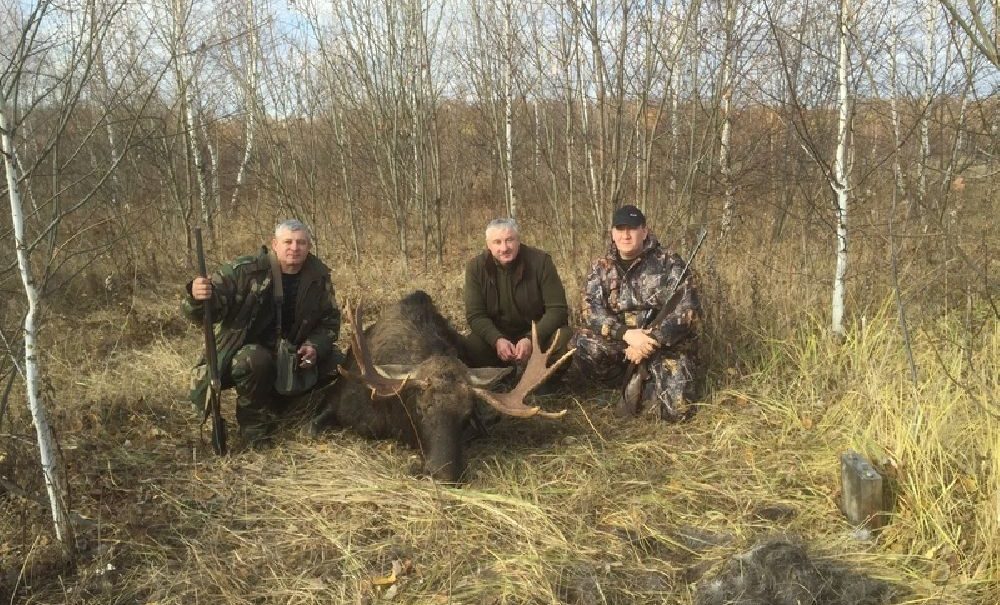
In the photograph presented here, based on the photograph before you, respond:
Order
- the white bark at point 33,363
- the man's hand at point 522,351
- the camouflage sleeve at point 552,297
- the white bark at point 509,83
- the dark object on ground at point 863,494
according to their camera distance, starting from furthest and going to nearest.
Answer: the white bark at point 509,83
the camouflage sleeve at point 552,297
the man's hand at point 522,351
the dark object on ground at point 863,494
the white bark at point 33,363

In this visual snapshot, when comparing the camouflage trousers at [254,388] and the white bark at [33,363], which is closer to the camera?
the white bark at [33,363]

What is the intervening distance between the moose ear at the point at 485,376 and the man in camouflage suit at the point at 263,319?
3.99ft

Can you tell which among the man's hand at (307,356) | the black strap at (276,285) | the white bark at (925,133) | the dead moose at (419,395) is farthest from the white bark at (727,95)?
the man's hand at (307,356)

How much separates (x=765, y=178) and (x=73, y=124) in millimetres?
10072

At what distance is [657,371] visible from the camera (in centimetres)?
484

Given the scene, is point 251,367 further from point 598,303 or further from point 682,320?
point 682,320

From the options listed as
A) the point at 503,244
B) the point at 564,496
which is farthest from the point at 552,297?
the point at 564,496

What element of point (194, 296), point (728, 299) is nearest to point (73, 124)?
point (194, 296)

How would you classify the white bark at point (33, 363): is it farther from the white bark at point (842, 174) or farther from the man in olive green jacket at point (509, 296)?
the white bark at point (842, 174)

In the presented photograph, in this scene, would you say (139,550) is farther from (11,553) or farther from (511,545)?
(511,545)

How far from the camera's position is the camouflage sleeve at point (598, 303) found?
5156mm

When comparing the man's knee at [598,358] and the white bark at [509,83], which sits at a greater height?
the white bark at [509,83]

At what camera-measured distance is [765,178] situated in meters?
9.68

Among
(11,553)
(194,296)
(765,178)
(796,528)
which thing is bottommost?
(796,528)
